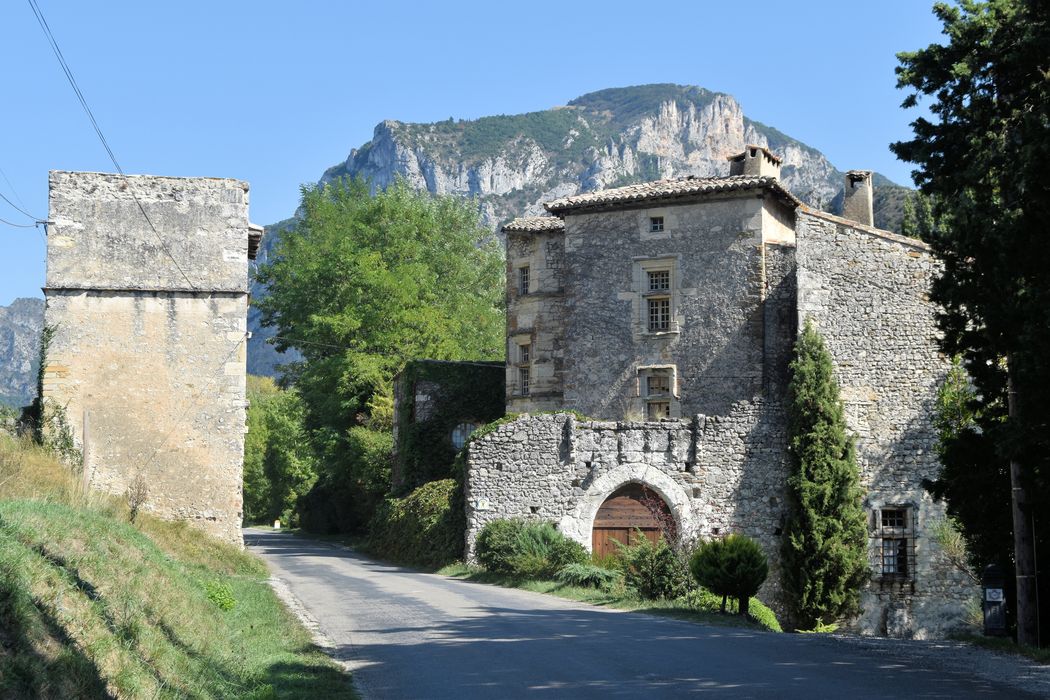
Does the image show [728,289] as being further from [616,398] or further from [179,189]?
[179,189]

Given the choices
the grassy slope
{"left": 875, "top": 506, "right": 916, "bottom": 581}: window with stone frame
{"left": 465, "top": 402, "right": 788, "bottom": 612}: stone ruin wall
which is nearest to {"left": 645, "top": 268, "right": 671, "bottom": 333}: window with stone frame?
{"left": 465, "top": 402, "right": 788, "bottom": 612}: stone ruin wall

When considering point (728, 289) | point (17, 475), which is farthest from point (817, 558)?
point (17, 475)

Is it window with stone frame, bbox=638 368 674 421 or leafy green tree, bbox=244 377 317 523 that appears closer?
window with stone frame, bbox=638 368 674 421

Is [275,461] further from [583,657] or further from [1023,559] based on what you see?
[583,657]

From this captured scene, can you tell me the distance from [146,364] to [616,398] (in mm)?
13532

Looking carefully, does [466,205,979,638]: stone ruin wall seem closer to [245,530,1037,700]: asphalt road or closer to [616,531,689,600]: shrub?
[616,531,689,600]: shrub

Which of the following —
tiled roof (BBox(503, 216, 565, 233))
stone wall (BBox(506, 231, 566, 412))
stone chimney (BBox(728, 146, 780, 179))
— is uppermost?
stone chimney (BBox(728, 146, 780, 179))

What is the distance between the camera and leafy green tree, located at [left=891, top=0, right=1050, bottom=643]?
13.0 meters

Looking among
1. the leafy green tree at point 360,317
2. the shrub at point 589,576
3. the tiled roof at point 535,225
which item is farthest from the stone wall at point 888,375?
the leafy green tree at point 360,317

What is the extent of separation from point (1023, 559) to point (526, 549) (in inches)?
531

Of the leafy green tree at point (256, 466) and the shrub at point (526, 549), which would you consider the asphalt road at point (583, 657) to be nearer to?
the shrub at point (526, 549)

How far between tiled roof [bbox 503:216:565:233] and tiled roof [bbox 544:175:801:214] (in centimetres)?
170

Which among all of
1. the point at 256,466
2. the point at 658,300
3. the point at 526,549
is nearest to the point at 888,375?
the point at 658,300

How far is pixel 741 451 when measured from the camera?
Result: 28953 millimetres
